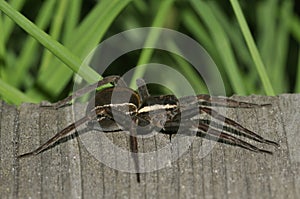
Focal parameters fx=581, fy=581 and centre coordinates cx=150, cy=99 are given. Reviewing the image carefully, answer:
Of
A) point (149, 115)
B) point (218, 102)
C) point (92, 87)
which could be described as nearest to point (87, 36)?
point (92, 87)

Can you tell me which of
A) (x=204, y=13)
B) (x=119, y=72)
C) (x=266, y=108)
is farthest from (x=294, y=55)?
(x=266, y=108)

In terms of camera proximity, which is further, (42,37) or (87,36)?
(87,36)

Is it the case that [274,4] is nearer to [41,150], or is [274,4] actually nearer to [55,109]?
[55,109]

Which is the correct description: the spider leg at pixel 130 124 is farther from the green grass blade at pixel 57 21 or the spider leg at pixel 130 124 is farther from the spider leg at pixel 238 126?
the green grass blade at pixel 57 21

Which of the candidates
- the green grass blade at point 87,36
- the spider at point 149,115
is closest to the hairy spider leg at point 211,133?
the spider at point 149,115

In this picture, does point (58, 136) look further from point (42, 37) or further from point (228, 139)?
point (228, 139)

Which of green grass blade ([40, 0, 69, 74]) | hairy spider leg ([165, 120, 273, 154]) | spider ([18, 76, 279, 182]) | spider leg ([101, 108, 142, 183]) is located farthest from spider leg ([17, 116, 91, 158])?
green grass blade ([40, 0, 69, 74])

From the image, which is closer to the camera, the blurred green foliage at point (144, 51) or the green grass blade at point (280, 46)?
the blurred green foliage at point (144, 51)
